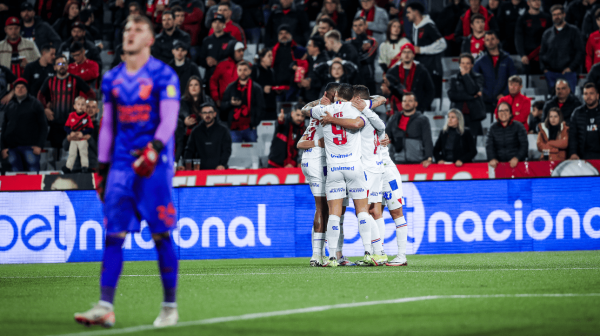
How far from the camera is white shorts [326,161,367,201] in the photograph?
1000 centimetres

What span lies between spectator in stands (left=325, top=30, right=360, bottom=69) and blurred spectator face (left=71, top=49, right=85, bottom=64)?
17.6ft

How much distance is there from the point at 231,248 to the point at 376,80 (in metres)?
5.95

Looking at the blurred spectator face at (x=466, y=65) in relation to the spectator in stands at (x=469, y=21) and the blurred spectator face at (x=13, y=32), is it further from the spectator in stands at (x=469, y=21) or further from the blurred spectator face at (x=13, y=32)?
the blurred spectator face at (x=13, y=32)

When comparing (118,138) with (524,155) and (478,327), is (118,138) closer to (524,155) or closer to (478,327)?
(478,327)

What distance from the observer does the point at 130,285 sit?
8148mm

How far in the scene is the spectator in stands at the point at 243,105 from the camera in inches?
599

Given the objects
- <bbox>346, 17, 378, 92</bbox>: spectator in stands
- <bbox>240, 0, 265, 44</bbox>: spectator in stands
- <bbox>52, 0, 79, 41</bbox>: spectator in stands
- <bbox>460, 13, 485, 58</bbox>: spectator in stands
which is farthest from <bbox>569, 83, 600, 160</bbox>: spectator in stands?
<bbox>52, 0, 79, 41</bbox>: spectator in stands

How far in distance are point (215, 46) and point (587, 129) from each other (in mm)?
7910

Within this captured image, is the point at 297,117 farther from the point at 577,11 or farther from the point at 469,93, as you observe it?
the point at 577,11

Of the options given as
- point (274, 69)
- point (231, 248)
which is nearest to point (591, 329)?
point (231, 248)

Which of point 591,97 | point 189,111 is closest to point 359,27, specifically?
point 189,111

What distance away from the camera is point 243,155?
15477mm

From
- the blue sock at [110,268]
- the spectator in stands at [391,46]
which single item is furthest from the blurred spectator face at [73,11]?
the blue sock at [110,268]

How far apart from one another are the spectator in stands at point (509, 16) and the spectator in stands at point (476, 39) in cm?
130
